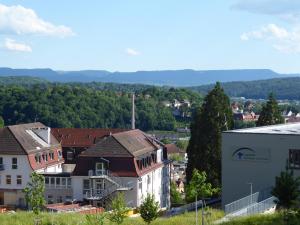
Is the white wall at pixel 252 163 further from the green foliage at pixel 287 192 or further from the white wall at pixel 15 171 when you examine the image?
the white wall at pixel 15 171

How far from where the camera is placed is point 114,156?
4834 centimetres

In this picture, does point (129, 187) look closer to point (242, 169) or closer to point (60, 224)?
point (242, 169)

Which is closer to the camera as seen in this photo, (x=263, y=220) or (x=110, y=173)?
(x=263, y=220)

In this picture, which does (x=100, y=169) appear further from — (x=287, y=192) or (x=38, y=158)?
(x=287, y=192)

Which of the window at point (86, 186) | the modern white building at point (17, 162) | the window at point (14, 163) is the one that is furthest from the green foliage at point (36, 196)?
the window at point (14, 163)

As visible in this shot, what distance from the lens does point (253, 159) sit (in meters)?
41.2

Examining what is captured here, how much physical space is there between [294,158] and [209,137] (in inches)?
334

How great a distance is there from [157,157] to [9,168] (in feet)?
41.5

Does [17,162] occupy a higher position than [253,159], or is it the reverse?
[253,159]

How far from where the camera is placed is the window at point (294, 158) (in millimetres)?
39812

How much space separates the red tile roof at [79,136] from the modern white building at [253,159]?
18783 mm

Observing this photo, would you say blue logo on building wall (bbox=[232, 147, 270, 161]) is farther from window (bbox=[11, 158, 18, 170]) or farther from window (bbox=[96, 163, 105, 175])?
window (bbox=[11, 158, 18, 170])

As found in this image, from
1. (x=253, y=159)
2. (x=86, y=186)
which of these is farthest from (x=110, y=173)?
(x=253, y=159)

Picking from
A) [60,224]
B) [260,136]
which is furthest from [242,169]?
[60,224]
